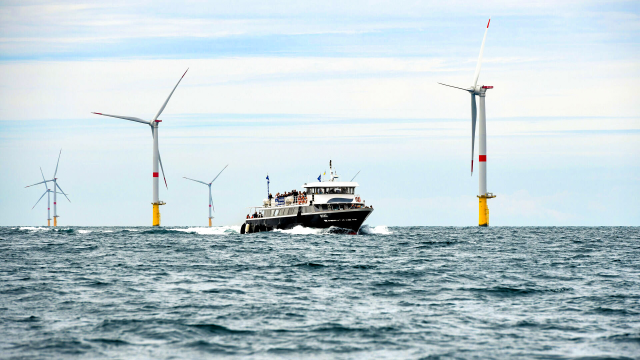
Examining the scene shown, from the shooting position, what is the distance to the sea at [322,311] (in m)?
19.7

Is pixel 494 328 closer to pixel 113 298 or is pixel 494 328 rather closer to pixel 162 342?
pixel 162 342

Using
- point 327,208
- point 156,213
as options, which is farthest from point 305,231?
point 156,213

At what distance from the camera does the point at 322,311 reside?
2600cm

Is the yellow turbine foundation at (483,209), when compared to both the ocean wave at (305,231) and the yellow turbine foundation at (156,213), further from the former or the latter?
the yellow turbine foundation at (156,213)

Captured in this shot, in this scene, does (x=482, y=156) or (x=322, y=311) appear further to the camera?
(x=482, y=156)

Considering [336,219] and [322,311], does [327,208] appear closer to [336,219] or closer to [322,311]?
[336,219]

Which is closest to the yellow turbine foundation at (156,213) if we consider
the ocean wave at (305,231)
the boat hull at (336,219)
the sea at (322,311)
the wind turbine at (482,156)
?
the wind turbine at (482,156)

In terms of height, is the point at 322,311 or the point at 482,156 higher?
the point at 482,156

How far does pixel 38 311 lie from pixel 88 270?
1745 cm

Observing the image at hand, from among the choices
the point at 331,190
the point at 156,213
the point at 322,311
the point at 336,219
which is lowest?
the point at 322,311

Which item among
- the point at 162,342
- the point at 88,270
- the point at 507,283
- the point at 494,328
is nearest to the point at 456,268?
the point at 507,283

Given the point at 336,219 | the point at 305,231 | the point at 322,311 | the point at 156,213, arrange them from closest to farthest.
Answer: the point at 322,311
the point at 336,219
the point at 305,231
the point at 156,213

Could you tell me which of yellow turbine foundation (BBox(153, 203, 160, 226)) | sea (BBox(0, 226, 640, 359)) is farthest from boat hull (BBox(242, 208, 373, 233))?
yellow turbine foundation (BBox(153, 203, 160, 226))

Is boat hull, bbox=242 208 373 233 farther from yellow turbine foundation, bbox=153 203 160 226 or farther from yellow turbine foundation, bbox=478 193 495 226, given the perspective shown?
yellow turbine foundation, bbox=153 203 160 226
